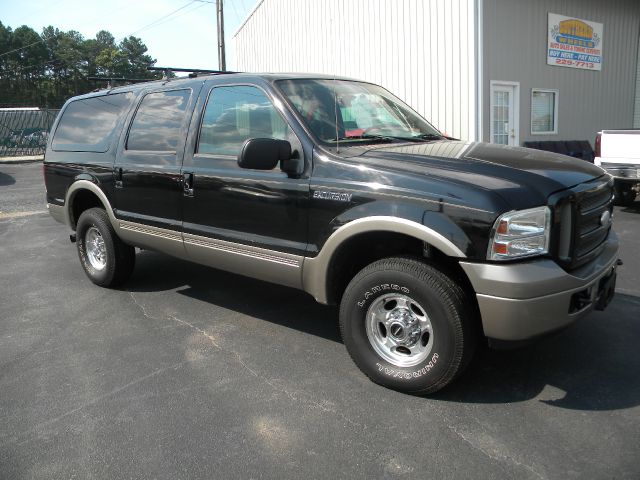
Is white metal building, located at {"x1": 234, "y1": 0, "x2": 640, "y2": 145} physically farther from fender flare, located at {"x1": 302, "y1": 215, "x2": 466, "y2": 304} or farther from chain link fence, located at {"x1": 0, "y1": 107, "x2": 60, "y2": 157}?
chain link fence, located at {"x1": 0, "y1": 107, "x2": 60, "y2": 157}

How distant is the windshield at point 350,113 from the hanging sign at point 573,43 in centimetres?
1011

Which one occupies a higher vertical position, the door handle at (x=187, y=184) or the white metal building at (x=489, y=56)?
the white metal building at (x=489, y=56)

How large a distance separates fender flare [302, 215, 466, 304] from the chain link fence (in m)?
28.6

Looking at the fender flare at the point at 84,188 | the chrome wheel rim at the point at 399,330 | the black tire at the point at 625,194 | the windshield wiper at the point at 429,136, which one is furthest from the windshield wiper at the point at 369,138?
the black tire at the point at 625,194

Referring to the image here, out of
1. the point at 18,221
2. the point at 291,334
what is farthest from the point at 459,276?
the point at 18,221

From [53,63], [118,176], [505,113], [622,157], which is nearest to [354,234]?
[118,176]

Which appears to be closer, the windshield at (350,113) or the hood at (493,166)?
the hood at (493,166)

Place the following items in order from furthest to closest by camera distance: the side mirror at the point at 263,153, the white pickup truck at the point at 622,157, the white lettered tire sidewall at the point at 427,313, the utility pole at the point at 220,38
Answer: the utility pole at the point at 220,38, the white pickup truck at the point at 622,157, the side mirror at the point at 263,153, the white lettered tire sidewall at the point at 427,313

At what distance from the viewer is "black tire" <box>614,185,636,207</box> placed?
29.5ft

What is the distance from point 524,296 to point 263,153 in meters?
1.72

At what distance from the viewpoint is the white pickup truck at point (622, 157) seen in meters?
8.39

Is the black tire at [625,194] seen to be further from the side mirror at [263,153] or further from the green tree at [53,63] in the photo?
the green tree at [53,63]

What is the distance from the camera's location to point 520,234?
2.80 m

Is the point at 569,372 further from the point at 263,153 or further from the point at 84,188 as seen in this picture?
the point at 84,188
